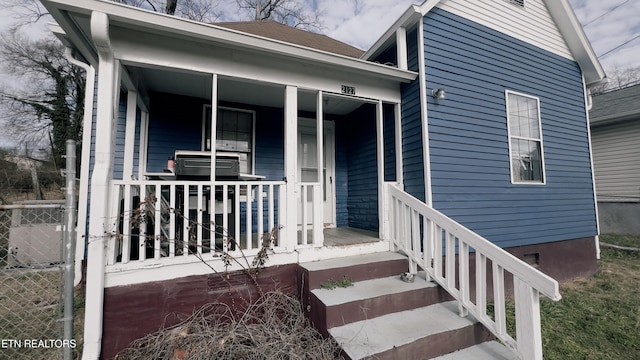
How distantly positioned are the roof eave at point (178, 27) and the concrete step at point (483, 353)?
314cm

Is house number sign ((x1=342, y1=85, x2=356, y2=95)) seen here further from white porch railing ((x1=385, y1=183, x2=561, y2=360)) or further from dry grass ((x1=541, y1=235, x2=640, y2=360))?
dry grass ((x1=541, y1=235, x2=640, y2=360))

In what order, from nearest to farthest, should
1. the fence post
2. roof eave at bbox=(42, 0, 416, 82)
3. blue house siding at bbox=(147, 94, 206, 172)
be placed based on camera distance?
the fence post → roof eave at bbox=(42, 0, 416, 82) → blue house siding at bbox=(147, 94, 206, 172)

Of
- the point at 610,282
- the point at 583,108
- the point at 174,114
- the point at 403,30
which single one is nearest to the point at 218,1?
the point at 174,114

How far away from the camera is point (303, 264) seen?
2.88 m

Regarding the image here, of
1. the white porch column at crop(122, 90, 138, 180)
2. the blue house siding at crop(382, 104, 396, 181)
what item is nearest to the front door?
the blue house siding at crop(382, 104, 396, 181)

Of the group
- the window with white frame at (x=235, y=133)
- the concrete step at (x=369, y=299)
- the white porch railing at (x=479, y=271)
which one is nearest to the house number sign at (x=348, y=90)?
the white porch railing at (x=479, y=271)

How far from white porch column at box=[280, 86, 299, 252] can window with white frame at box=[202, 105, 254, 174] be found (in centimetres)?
168

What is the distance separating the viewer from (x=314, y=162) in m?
5.10

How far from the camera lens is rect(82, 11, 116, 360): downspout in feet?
7.00

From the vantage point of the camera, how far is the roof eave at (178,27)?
222cm

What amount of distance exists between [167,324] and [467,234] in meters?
2.87

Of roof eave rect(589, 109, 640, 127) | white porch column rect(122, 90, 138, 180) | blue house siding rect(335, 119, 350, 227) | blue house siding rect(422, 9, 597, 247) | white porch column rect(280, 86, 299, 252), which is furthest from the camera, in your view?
roof eave rect(589, 109, 640, 127)

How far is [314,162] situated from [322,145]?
1.49 m

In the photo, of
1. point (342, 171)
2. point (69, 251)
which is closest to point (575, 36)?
point (342, 171)
